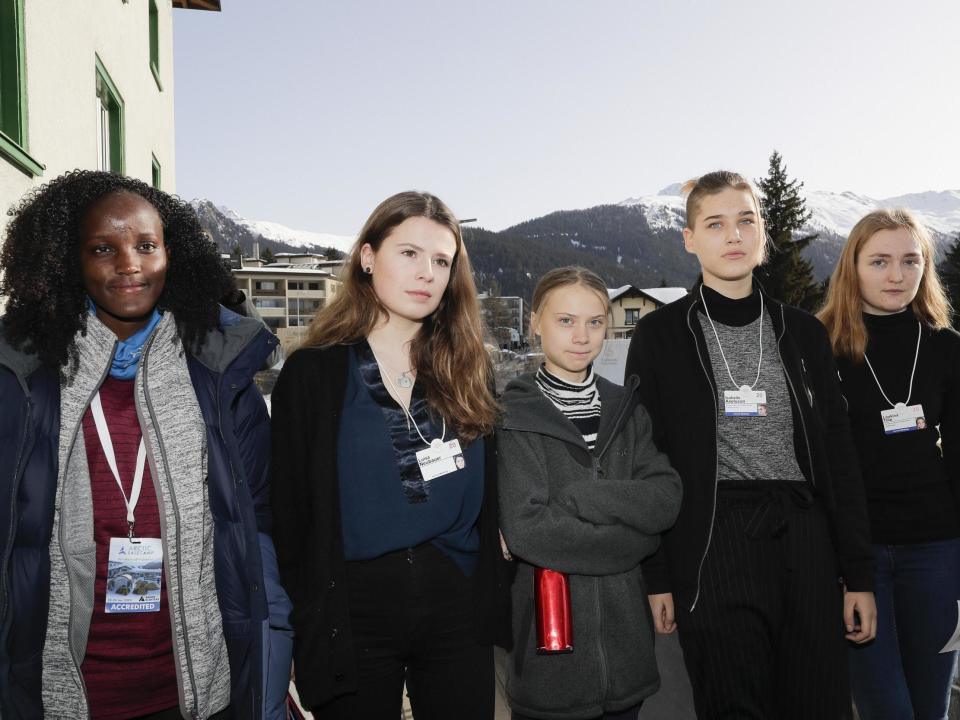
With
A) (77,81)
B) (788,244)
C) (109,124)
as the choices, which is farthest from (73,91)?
(788,244)

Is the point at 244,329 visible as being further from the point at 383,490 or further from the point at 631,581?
the point at 631,581

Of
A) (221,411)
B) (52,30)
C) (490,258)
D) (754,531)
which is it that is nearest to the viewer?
(221,411)

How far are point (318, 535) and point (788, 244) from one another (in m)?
38.1

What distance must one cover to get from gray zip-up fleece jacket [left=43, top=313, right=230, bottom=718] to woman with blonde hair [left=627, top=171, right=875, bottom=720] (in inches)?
54.0

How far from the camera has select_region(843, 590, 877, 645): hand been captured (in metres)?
2.26

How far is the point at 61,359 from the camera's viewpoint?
5.57 ft

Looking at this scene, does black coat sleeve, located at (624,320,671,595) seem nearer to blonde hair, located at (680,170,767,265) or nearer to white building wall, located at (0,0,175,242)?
blonde hair, located at (680,170,767,265)

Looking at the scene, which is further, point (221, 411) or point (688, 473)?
point (688, 473)

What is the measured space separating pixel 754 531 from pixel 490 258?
424ft

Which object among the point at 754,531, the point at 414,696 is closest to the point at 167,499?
the point at 414,696

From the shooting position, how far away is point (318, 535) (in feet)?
6.05

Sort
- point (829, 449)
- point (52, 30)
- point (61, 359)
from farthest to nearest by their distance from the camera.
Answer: point (52, 30) < point (829, 449) < point (61, 359)

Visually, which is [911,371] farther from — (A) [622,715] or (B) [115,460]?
(B) [115,460]

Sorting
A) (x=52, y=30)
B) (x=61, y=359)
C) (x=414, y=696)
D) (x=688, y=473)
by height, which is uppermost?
(x=52, y=30)
